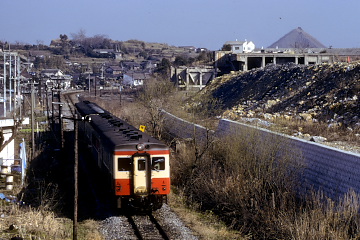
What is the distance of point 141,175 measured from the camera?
17312 millimetres

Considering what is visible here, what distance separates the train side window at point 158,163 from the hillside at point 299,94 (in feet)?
37.4

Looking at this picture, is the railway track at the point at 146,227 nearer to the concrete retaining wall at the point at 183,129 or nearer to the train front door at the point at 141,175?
the train front door at the point at 141,175

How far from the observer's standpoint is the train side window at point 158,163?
17.4 metres

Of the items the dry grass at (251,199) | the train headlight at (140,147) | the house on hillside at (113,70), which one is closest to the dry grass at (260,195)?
the dry grass at (251,199)

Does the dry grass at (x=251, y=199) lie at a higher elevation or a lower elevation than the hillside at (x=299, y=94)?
lower

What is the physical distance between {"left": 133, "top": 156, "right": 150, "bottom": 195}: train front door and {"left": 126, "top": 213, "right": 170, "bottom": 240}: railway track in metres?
0.91

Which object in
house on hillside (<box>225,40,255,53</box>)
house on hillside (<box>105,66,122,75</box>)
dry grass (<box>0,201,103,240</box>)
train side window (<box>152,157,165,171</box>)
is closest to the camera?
dry grass (<box>0,201,103,240</box>)

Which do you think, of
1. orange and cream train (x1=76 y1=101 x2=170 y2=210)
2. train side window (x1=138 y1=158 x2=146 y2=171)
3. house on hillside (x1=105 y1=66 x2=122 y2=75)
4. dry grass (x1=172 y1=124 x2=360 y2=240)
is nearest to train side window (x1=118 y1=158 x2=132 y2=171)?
orange and cream train (x1=76 y1=101 x2=170 y2=210)

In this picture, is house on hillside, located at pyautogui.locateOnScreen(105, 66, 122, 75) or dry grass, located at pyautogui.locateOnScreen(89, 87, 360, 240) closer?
dry grass, located at pyautogui.locateOnScreen(89, 87, 360, 240)

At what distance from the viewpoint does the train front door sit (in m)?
17.2

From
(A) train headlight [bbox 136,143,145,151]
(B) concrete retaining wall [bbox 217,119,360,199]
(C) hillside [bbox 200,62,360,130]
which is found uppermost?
(C) hillside [bbox 200,62,360,130]

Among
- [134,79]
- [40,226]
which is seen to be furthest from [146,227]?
[134,79]

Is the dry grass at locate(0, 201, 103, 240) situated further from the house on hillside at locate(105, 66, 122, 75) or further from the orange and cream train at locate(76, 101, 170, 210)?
the house on hillside at locate(105, 66, 122, 75)

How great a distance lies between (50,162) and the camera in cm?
3070
